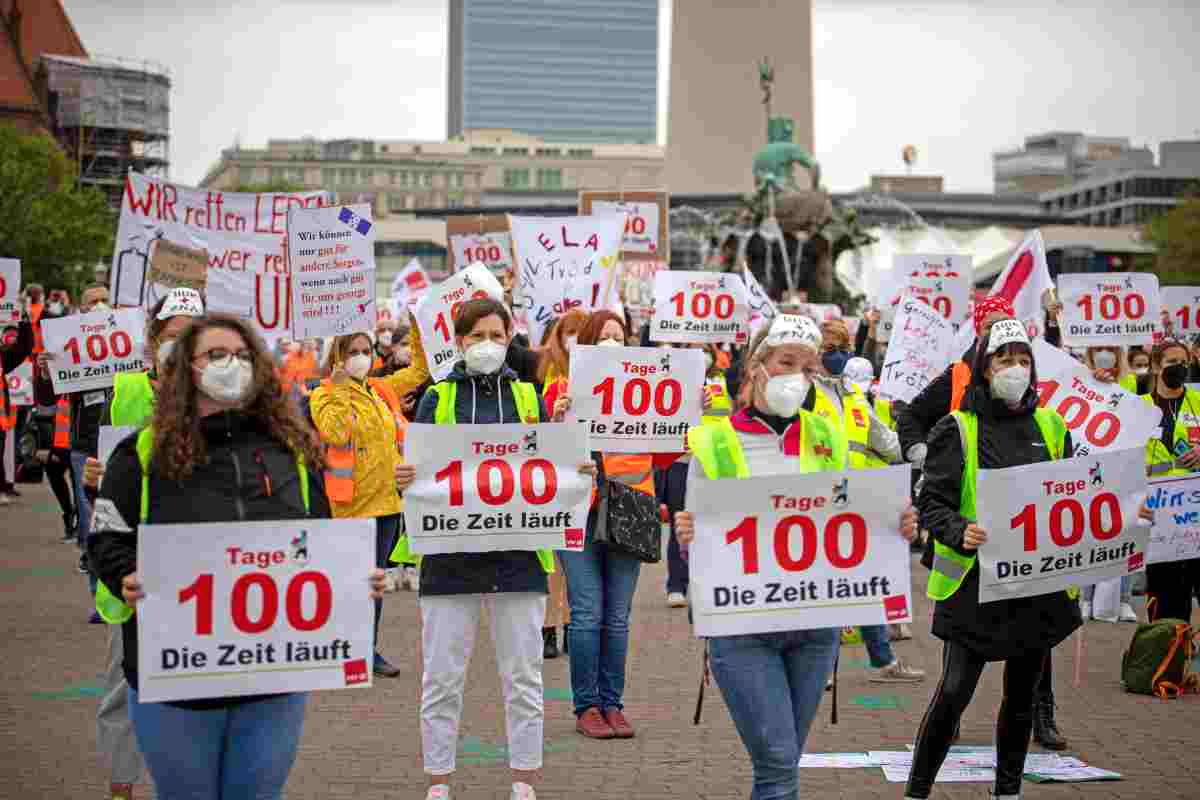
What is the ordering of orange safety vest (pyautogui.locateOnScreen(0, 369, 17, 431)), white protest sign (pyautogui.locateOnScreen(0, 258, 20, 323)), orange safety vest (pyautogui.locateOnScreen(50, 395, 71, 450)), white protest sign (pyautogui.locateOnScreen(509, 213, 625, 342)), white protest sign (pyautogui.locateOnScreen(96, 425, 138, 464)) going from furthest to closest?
orange safety vest (pyautogui.locateOnScreen(0, 369, 17, 431)) → white protest sign (pyautogui.locateOnScreen(0, 258, 20, 323)) → orange safety vest (pyautogui.locateOnScreen(50, 395, 71, 450)) → white protest sign (pyautogui.locateOnScreen(509, 213, 625, 342)) → white protest sign (pyautogui.locateOnScreen(96, 425, 138, 464))

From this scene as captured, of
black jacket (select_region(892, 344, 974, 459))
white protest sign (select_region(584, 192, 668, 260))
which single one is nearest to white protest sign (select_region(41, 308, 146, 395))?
black jacket (select_region(892, 344, 974, 459))

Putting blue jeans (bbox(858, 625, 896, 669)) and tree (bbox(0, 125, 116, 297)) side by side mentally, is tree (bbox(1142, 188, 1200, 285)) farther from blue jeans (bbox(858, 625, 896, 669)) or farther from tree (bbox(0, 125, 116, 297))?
blue jeans (bbox(858, 625, 896, 669))

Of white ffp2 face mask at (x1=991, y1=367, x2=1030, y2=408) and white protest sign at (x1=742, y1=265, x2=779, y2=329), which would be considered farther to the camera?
white protest sign at (x1=742, y1=265, x2=779, y2=329)

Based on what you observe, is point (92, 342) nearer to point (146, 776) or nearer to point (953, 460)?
point (146, 776)

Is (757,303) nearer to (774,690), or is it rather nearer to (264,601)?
(774,690)

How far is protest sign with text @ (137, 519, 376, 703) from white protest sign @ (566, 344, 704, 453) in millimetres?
3554

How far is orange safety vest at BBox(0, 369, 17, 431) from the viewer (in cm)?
1843

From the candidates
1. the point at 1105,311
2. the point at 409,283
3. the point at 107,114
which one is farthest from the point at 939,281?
the point at 107,114

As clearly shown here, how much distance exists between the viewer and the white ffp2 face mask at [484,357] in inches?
282

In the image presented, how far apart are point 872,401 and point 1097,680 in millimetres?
4804

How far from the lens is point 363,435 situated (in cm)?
999

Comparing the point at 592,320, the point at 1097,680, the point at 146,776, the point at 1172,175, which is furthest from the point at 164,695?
the point at 1172,175

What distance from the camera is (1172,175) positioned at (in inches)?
5502

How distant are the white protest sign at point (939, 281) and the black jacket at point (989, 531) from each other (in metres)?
10.5
